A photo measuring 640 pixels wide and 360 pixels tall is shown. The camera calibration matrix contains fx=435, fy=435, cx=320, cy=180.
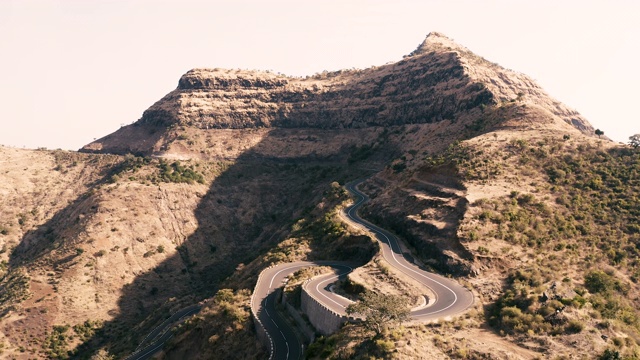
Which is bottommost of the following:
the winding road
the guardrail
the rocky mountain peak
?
the guardrail

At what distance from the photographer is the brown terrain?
4516cm

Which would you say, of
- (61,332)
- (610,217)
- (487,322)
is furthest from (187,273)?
(610,217)

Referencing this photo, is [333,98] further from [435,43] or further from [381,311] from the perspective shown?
[381,311]

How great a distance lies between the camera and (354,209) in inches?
3268

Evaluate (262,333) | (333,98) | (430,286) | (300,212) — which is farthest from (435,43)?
(262,333)

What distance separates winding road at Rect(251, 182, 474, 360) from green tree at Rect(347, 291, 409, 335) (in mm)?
3529

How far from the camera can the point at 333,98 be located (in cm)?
15350

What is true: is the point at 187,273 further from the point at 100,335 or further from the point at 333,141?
the point at 333,141

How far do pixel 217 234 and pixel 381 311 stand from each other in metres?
83.7

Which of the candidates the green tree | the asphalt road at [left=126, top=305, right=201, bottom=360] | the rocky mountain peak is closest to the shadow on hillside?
the asphalt road at [left=126, top=305, right=201, bottom=360]

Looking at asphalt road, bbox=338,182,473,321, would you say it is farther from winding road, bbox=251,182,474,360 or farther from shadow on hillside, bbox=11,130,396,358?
shadow on hillside, bbox=11,130,396,358

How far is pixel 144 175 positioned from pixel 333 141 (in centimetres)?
5807

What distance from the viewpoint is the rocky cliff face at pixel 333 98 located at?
5079 inches

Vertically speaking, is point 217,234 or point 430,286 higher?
point 430,286
